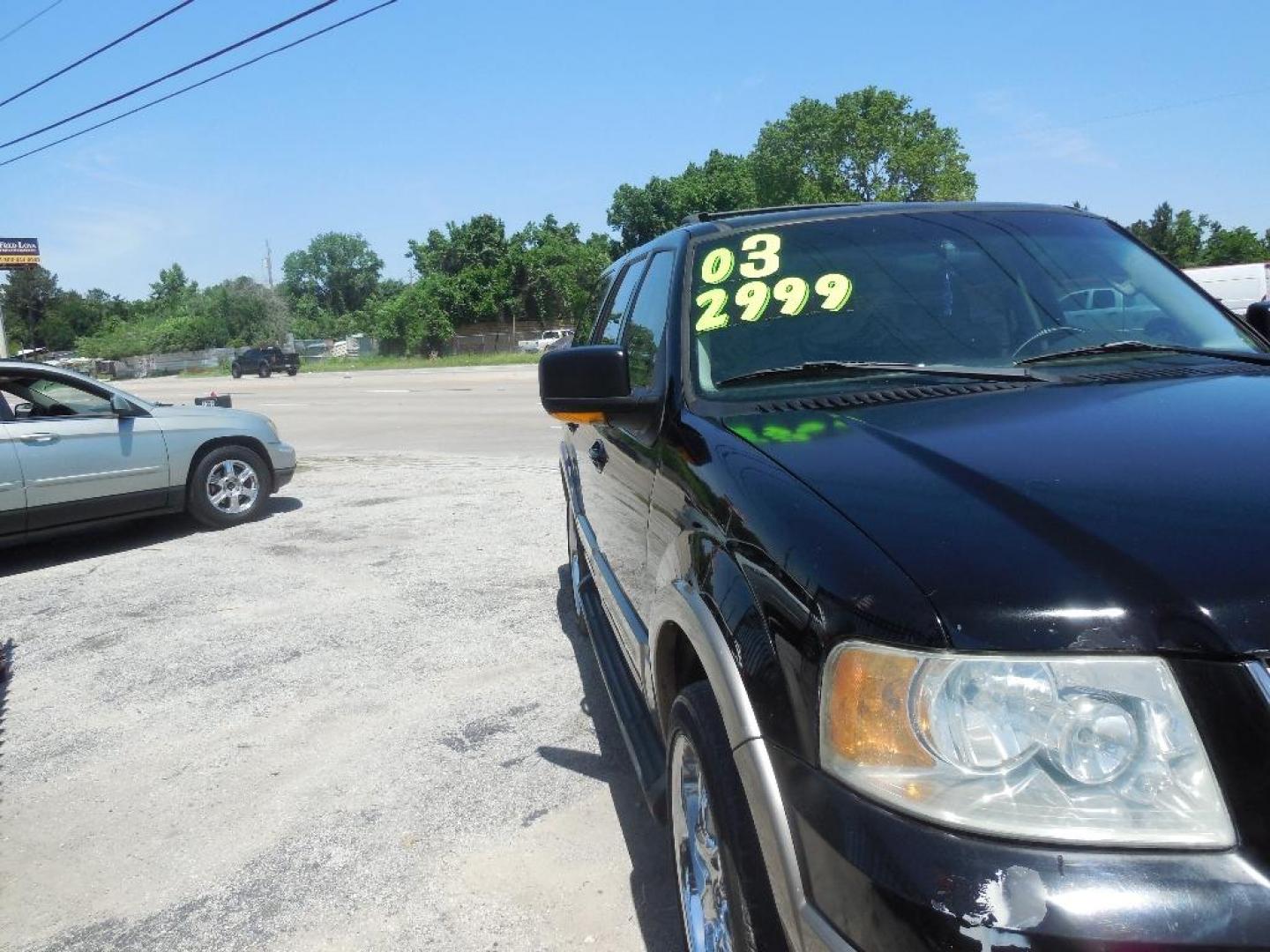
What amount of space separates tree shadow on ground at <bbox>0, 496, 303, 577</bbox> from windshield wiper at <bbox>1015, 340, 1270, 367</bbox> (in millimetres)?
7506

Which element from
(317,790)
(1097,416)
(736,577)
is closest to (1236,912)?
(736,577)

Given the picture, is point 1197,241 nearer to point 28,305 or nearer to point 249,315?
point 249,315

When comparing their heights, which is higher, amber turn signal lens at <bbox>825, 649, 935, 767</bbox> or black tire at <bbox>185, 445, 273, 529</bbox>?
amber turn signal lens at <bbox>825, 649, 935, 767</bbox>

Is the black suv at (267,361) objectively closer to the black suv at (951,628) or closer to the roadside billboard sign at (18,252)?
the roadside billboard sign at (18,252)

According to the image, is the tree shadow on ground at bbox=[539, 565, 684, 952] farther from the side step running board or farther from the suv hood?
the suv hood

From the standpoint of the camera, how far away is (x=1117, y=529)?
158 cm

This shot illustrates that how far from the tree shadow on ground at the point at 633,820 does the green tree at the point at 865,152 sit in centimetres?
5836

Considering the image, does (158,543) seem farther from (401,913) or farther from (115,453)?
(401,913)

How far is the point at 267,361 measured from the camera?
175 feet

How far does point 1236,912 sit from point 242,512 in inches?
344

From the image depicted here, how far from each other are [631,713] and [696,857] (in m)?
0.95

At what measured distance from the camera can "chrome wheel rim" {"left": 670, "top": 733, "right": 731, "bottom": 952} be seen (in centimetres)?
199

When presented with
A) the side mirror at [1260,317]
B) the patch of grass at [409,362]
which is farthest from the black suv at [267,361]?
the side mirror at [1260,317]

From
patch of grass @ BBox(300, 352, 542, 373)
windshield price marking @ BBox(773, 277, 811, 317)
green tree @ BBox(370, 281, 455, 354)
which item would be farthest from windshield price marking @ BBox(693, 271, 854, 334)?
green tree @ BBox(370, 281, 455, 354)
